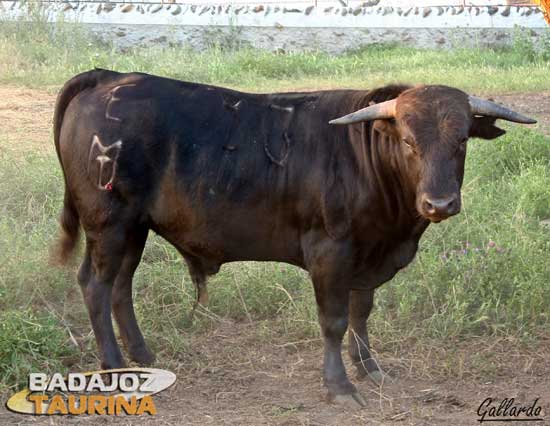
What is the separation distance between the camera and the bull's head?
4.61 metres

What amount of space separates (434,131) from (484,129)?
18.3 inches

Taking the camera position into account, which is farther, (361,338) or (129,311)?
(129,311)

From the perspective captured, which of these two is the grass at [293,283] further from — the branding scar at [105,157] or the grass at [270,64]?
the grass at [270,64]

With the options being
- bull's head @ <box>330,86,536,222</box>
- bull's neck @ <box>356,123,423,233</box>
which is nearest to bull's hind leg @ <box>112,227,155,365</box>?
bull's neck @ <box>356,123,423,233</box>

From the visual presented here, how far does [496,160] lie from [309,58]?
20.9ft

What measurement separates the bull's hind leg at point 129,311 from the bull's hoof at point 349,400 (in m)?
1.15

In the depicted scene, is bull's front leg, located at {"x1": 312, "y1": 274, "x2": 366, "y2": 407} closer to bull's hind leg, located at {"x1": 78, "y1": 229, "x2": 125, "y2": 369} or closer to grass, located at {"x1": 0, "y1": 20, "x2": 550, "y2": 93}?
bull's hind leg, located at {"x1": 78, "y1": 229, "x2": 125, "y2": 369}

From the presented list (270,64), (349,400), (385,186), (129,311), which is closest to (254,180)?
(385,186)

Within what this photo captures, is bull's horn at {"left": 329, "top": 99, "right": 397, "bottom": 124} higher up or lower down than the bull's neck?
higher up

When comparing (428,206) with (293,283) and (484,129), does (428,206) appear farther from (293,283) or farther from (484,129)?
(293,283)

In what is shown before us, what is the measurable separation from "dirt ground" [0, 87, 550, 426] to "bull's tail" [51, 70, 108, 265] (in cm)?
95

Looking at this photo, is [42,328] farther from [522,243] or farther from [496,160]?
[496,160]

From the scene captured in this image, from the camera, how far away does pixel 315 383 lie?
544 centimetres

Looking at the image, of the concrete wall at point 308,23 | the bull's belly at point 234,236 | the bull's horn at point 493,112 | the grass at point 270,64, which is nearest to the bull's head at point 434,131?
the bull's horn at point 493,112
